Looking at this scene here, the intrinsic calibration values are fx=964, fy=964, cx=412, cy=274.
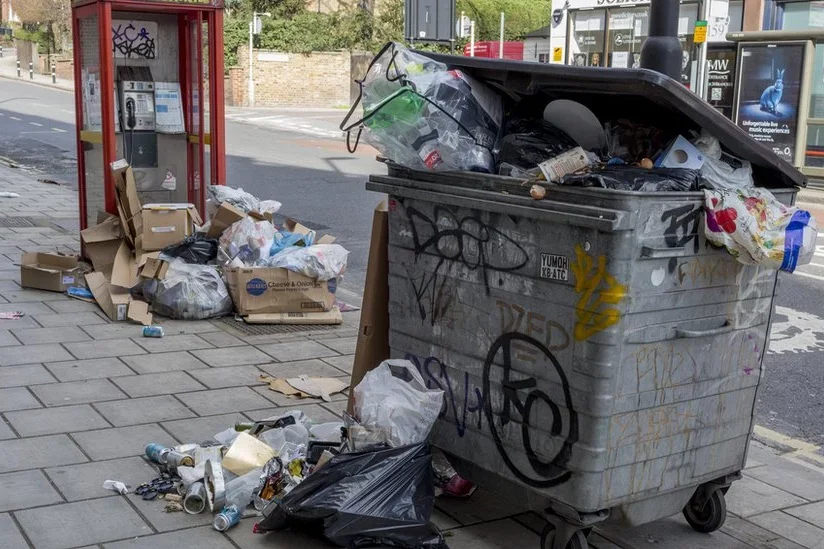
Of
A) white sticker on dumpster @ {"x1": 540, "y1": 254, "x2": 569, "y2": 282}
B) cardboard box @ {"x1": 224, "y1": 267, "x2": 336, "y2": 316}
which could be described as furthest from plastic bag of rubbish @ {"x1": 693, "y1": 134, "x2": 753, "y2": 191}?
cardboard box @ {"x1": 224, "y1": 267, "x2": 336, "y2": 316}

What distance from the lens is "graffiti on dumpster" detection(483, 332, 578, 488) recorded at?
324cm

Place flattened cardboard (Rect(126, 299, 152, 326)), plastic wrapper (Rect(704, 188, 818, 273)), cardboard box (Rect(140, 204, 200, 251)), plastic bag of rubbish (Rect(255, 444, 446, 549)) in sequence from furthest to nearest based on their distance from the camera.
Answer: cardboard box (Rect(140, 204, 200, 251))
flattened cardboard (Rect(126, 299, 152, 326))
plastic bag of rubbish (Rect(255, 444, 446, 549))
plastic wrapper (Rect(704, 188, 818, 273))

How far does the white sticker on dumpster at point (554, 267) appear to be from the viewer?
323 centimetres

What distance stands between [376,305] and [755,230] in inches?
65.3

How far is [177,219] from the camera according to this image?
7.05 metres

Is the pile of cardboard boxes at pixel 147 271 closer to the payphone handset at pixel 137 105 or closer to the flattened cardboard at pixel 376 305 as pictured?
the payphone handset at pixel 137 105

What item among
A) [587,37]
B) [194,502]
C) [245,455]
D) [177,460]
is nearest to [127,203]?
[177,460]

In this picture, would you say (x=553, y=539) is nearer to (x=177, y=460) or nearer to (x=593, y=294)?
(x=593, y=294)

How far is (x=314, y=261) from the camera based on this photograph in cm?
651

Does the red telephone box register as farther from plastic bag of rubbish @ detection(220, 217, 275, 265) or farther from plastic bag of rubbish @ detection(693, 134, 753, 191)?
plastic bag of rubbish @ detection(693, 134, 753, 191)

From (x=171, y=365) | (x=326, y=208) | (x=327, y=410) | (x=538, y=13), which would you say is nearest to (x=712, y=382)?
(x=327, y=410)

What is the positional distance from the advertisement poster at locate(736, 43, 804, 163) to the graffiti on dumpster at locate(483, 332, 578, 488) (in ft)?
47.2

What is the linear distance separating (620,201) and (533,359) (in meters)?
0.64

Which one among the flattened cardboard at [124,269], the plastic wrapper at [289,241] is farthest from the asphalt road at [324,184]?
the flattened cardboard at [124,269]
